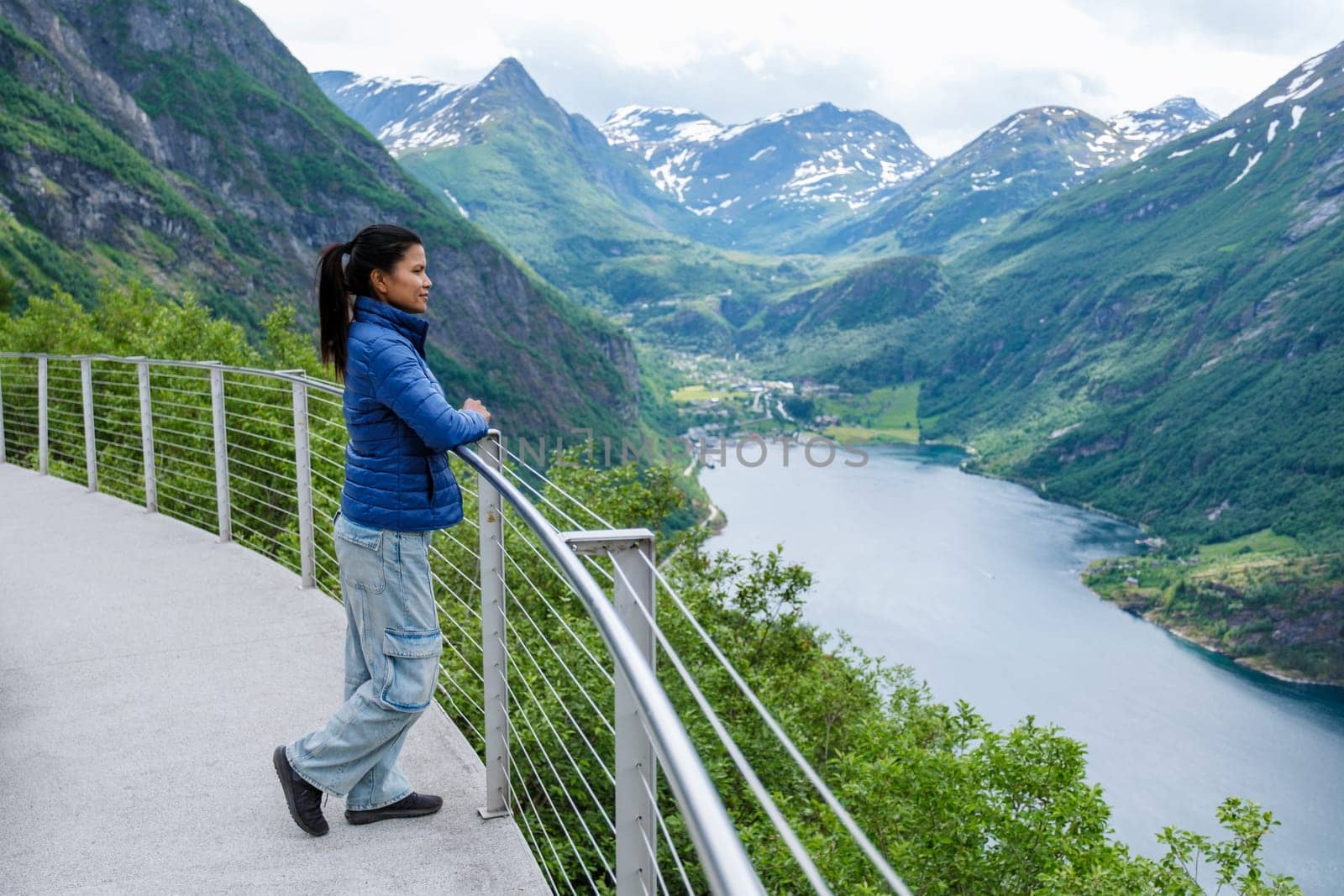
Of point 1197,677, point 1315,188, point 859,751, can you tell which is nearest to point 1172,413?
point 1315,188

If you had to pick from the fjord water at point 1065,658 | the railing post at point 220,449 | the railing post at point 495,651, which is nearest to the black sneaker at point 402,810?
the railing post at point 495,651

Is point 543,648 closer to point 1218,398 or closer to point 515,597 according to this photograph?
point 515,597

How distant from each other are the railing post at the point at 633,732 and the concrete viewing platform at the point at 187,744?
98 cm

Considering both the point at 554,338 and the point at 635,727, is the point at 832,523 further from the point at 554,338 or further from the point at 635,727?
the point at 635,727

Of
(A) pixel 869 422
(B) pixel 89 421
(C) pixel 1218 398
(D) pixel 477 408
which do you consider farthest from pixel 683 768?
(A) pixel 869 422

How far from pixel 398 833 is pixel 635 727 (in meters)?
1.52

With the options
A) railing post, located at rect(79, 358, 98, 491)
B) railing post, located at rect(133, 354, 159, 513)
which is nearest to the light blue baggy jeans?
railing post, located at rect(133, 354, 159, 513)

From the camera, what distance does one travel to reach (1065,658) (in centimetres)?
6894

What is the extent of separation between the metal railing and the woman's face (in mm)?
545

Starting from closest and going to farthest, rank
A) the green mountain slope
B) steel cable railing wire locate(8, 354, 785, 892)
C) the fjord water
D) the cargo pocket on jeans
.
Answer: steel cable railing wire locate(8, 354, 785, 892) → the cargo pocket on jeans → the fjord water → the green mountain slope

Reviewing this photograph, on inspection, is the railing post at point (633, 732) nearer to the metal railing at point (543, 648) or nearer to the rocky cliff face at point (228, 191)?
Answer: the metal railing at point (543, 648)

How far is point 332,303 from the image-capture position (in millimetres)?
3006

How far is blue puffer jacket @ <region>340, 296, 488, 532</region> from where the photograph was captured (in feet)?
9.13

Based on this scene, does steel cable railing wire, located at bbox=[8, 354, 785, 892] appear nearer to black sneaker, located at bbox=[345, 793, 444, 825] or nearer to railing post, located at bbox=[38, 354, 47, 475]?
black sneaker, located at bbox=[345, 793, 444, 825]
